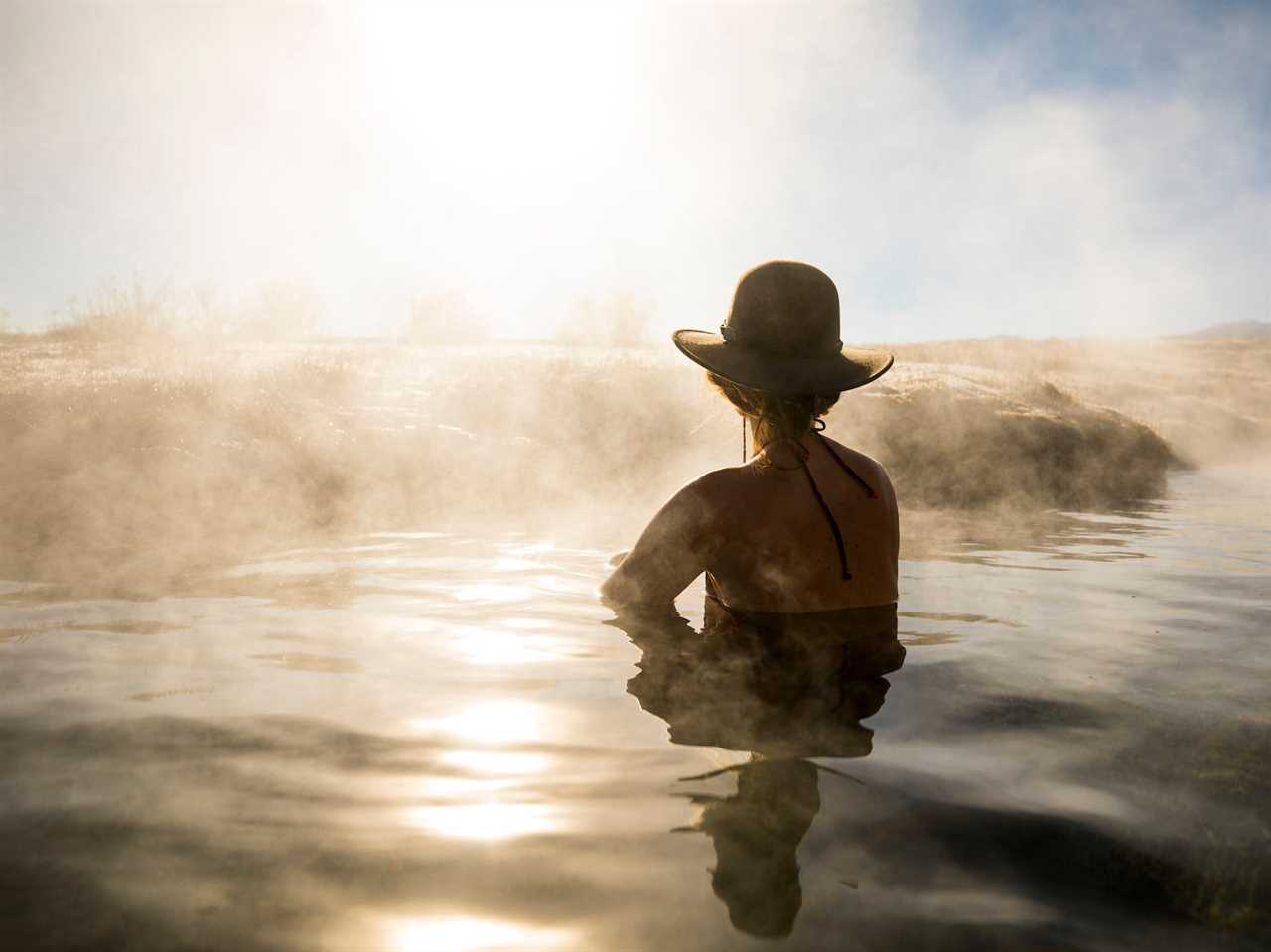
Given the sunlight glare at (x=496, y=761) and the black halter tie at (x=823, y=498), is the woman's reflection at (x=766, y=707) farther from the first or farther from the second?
the sunlight glare at (x=496, y=761)

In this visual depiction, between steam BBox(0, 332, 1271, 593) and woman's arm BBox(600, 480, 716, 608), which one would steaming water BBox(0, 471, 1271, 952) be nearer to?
woman's arm BBox(600, 480, 716, 608)

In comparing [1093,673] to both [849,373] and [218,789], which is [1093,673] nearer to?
[849,373]

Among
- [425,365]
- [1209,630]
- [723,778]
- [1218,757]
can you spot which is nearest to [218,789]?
[723,778]

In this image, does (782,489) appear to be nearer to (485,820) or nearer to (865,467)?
(865,467)

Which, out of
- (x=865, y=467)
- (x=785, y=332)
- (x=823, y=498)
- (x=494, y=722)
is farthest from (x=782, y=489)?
(x=494, y=722)

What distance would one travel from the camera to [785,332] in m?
3.06

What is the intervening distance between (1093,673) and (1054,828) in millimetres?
1280

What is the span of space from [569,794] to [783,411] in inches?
60.2

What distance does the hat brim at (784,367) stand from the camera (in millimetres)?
2939

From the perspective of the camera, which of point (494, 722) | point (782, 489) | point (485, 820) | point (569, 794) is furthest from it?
point (782, 489)

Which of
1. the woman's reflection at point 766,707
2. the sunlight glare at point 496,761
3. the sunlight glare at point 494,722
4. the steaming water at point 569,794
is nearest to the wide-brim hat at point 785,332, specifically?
the woman's reflection at point 766,707

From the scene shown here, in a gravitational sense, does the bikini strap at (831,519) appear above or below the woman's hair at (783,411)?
below

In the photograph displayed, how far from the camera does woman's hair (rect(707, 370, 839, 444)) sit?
3.06 metres

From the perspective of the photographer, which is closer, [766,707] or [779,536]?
[766,707]
